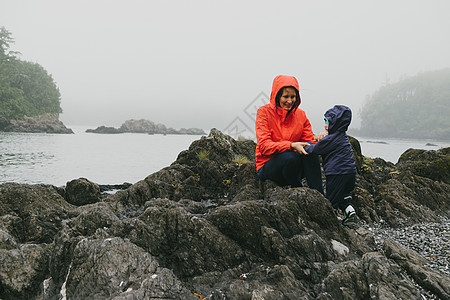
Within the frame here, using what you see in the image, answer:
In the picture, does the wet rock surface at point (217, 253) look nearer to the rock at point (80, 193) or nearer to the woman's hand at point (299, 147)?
the woman's hand at point (299, 147)

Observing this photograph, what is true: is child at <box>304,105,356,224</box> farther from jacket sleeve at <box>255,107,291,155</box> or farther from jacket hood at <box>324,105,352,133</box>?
jacket sleeve at <box>255,107,291,155</box>

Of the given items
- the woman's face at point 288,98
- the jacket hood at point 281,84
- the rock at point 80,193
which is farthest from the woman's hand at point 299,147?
the rock at point 80,193

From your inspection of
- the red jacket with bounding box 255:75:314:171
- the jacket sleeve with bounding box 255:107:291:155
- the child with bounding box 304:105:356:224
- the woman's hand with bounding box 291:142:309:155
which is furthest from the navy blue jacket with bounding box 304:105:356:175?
the red jacket with bounding box 255:75:314:171

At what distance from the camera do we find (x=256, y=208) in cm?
452

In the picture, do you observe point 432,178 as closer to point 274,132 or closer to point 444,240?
point 444,240

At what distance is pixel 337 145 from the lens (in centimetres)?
555

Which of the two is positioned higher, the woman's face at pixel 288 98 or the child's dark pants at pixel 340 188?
the woman's face at pixel 288 98

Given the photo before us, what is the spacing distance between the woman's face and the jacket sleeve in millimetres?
510

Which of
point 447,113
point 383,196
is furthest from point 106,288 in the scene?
point 447,113

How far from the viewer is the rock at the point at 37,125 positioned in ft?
194

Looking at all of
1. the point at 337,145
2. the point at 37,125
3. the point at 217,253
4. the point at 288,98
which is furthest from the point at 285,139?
the point at 37,125

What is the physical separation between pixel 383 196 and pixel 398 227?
1.33 m

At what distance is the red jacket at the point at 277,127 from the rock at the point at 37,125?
7377 cm

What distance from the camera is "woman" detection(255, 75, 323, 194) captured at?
5.68 metres
